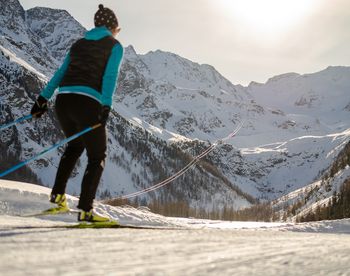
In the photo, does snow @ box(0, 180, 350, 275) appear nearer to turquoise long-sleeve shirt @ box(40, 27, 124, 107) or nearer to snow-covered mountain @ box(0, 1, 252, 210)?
turquoise long-sleeve shirt @ box(40, 27, 124, 107)

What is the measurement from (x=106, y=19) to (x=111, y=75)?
0.76 metres

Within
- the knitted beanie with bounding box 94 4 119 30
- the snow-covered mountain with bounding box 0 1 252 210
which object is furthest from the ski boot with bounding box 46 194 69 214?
the snow-covered mountain with bounding box 0 1 252 210

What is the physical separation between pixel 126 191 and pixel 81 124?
15901 centimetres

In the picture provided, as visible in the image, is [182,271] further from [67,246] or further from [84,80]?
[84,80]

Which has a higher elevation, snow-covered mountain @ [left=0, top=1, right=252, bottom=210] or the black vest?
snow-covered mountain @ [left=0, top=1, right=252, bottom=210]

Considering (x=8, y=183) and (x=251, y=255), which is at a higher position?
(x=8, y=183)

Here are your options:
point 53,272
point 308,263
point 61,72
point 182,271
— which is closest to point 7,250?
point 53,272

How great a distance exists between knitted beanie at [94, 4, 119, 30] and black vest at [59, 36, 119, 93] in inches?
12.5

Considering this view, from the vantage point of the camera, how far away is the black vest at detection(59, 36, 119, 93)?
479 centimetres

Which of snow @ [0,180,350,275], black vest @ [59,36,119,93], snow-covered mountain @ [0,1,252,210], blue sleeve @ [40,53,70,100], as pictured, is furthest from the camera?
snow-covered mountain @ [0,1,252,210]

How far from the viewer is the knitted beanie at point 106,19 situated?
5176mm

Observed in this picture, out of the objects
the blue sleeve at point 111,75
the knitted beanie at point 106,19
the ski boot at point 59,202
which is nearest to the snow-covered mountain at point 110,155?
the ski boot at point 59,202

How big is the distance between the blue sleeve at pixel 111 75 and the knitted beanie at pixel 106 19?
364 mm

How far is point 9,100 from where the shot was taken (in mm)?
165625
